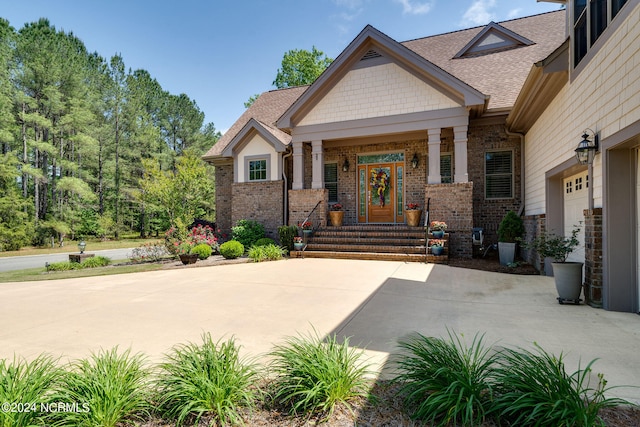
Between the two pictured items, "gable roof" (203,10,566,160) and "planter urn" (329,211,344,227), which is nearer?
"gable roof" (203,10,566,160)

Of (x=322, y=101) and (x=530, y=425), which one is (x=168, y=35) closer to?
(x=322, y=101)

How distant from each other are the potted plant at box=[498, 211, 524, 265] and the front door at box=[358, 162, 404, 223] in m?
3.99

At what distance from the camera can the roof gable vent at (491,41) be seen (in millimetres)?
13266

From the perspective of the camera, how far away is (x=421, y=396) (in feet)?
7.13

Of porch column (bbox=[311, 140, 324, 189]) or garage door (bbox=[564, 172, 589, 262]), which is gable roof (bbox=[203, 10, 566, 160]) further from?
garage door (bbox=[564, 172, 589, 262])

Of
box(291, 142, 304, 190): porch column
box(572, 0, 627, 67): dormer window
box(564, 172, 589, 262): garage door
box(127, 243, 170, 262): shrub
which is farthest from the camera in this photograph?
box(291, 142, 304, 190): porch column

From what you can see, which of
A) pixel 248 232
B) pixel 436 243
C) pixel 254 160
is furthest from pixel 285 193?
pixel 436 243

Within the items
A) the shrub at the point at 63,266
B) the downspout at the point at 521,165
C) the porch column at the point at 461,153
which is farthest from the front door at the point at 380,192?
the shrub at the point at 63,266

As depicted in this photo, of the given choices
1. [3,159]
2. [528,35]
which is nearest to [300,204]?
[528,35]

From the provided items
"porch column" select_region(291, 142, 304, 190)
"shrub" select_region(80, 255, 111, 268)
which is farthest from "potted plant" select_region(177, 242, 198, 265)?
"porch column" select_region(291, 142, 304, 190)

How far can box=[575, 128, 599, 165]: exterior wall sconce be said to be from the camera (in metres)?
5.07

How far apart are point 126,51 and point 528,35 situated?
3113cm

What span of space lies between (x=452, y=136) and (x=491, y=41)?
5388 mm

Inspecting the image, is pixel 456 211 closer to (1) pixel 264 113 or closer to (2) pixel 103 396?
(2) pixel 103 396
